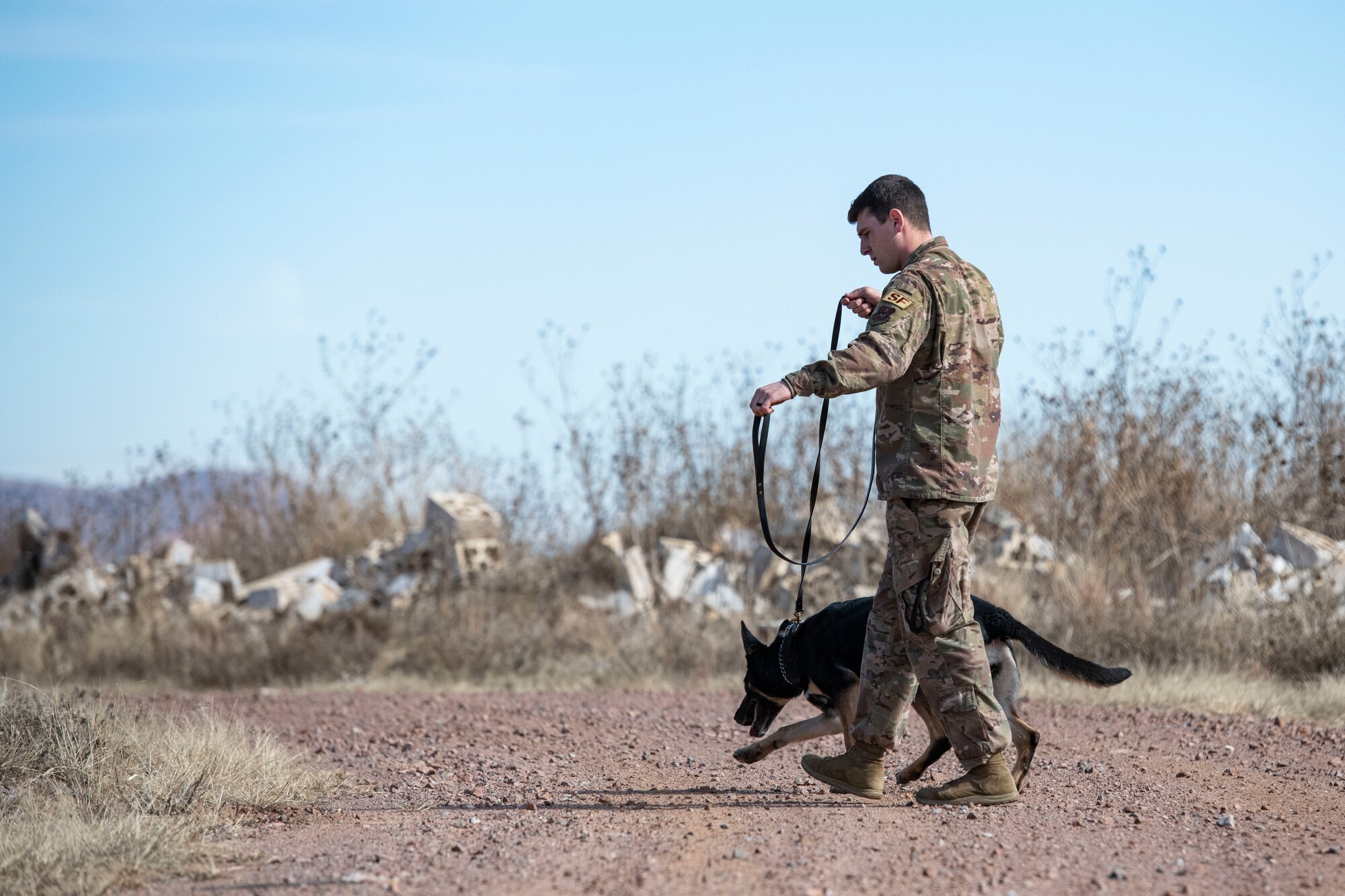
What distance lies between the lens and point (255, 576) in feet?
46.5

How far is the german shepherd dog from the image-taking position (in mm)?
4953

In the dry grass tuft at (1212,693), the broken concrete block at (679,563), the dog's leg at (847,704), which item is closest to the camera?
the dog's leg at (847,704)

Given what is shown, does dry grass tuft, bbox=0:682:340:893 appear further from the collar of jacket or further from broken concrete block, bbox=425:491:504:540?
broken concrete block, bbox=425:491:504:540

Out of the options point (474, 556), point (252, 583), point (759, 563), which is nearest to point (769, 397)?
point (759, 563)

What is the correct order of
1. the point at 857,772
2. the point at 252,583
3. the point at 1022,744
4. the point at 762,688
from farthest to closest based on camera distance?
the point at 252,583, the point at 762,688, the point at 1022,744, the point at 857,772

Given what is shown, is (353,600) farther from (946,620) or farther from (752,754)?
(946,620)

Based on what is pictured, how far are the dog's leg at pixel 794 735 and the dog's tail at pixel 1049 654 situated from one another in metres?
0.79

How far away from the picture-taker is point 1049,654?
495 centimetres

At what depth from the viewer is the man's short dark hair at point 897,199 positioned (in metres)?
4.53

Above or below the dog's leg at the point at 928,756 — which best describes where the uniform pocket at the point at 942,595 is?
above

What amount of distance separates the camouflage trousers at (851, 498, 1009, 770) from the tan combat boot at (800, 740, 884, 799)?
0.40m

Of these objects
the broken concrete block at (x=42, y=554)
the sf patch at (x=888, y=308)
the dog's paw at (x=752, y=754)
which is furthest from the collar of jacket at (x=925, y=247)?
the broken concrete block at (x=42, y=554)

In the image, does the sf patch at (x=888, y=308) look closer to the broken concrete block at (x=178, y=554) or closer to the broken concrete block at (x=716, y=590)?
the broken concrete block at (x=716, y=590)

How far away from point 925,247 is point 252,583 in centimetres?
1140
